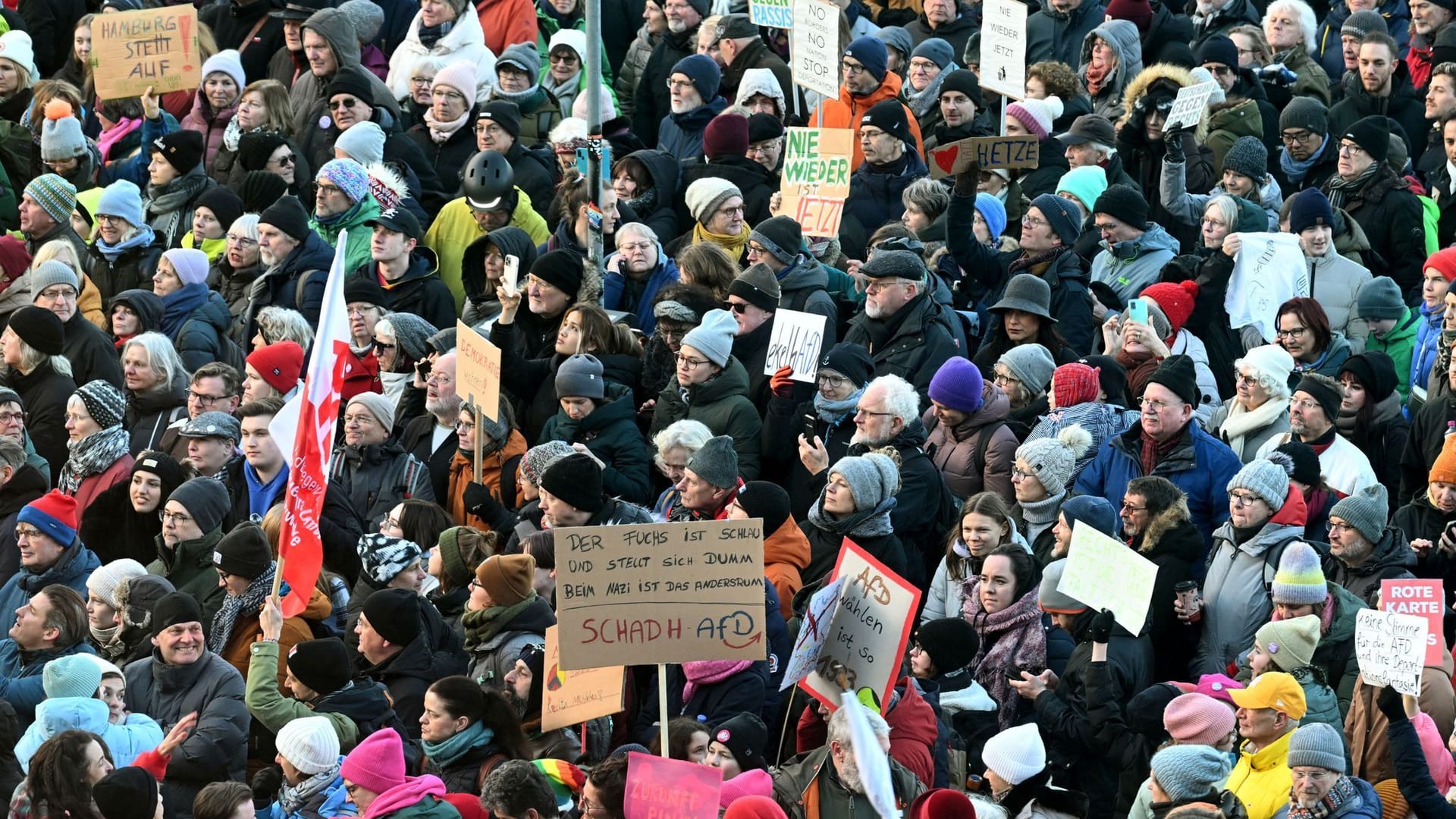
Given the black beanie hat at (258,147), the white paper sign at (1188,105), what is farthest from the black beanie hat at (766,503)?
the black beanie hat at (258,147)

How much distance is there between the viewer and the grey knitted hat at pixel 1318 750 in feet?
26.5

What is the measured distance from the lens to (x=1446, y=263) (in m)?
11.5

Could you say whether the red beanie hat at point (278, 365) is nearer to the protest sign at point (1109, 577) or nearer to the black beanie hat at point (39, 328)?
the black beanie hat at point (39, 328)

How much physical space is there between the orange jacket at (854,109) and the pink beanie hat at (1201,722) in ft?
20.4

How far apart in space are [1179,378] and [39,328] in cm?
549

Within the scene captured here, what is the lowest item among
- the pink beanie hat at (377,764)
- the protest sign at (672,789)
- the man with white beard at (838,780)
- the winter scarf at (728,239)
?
the winter scarf at (728,239)

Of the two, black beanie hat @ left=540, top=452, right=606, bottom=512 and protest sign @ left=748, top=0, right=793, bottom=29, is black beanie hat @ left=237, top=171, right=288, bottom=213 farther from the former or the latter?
black beanie hat @ left=540, top=452, right=606, bottom=512

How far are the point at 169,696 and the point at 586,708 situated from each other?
1.63 metres

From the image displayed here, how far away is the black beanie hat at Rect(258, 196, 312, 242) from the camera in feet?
42.1

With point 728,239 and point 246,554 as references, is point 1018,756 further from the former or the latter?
point 728,239

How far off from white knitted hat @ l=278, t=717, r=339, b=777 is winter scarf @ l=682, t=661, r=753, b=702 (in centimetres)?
130

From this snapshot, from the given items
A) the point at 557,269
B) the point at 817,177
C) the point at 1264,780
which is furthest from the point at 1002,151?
the point at 1264,780

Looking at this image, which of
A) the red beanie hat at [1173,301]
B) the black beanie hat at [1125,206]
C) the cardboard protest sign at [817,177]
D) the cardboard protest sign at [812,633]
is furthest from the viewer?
the cardboard protest sign at [817,177]

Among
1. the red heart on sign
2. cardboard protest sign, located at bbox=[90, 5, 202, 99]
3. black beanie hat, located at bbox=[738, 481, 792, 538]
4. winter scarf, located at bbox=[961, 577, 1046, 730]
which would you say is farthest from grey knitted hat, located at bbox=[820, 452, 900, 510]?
cardboard protest sign, located at bbox=[90, 5, 202, 99]
